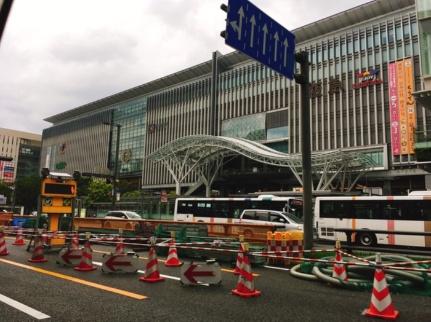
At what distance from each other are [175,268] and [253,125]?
59.9 m

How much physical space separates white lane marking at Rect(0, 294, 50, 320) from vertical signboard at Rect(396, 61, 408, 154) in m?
49.9

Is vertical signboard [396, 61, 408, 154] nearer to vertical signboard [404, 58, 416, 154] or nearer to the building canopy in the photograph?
vertical signboard [404, 58, 416, 154]

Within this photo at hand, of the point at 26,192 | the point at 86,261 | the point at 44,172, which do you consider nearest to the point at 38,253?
the point at 86,261

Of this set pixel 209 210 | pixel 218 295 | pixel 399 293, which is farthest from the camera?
pixel 209 210

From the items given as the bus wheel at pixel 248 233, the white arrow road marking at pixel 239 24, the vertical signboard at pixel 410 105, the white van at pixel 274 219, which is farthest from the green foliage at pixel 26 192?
the white arrow road marking at pixel 239 24

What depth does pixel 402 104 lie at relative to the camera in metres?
49.6

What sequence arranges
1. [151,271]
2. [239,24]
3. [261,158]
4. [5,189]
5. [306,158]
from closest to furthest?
[151,271] → [239,24] → [306,158] → [261,158] → [5,189]

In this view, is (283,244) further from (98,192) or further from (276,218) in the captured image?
(98,192)

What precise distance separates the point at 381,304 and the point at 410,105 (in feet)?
163

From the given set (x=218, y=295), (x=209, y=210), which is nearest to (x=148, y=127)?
(x=209, y=210)

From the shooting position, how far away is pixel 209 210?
3050cm

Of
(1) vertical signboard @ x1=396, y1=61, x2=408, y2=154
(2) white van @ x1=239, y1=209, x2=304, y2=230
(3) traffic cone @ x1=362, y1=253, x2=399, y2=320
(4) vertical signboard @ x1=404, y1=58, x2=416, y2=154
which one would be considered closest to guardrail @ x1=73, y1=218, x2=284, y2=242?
(2) white van @ x1=239, y1=209, x2=304, y2=230

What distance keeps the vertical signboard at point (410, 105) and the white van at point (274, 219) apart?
3124 cm

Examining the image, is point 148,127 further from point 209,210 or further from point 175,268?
point 175,268
